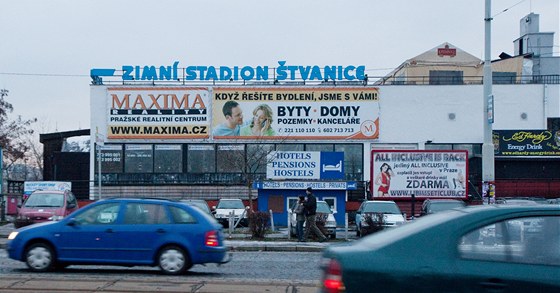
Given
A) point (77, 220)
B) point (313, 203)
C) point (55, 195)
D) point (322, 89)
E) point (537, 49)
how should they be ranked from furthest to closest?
point (537, 49)
point (322, 89)
point (55, 195)
point (313, 203)
point (77, 220)

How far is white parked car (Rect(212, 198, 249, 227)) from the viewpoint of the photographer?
1362 inches

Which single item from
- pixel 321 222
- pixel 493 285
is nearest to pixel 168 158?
pixel 321 222

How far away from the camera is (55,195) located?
28.4 m

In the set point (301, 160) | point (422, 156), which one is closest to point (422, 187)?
point (422, 156)

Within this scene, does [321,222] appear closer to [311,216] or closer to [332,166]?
[311,216]

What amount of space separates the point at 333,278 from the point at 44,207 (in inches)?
902

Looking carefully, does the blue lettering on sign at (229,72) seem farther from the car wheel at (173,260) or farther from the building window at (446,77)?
the car wheel at (173,260)

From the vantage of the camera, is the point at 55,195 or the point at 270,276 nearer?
the point at 270,276

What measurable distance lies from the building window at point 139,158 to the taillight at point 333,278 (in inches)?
1729

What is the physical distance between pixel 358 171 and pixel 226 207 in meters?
15.5

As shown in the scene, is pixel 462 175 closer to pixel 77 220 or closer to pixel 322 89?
pixel 322 89

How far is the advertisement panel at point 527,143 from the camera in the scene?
1837 inches

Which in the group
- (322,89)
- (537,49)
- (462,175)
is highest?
(537,49)

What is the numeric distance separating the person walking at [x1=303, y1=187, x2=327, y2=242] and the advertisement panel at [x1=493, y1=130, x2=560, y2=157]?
80.7 ft
